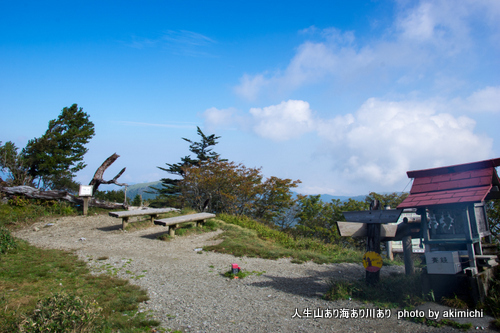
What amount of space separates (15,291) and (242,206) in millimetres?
12028

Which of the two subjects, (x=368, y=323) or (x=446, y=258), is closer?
(x=368, y=323)

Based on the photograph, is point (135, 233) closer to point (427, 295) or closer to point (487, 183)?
point (427, 295)

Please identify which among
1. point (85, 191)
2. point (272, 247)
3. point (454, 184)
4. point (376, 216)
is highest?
point (85, 191)

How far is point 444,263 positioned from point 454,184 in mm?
1362

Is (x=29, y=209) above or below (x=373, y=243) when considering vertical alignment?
above

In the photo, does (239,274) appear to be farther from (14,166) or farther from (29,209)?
(14,166)

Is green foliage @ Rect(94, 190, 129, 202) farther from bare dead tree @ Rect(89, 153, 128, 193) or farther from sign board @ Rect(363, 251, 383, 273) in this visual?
sign board @ Rect(363, 251, 383, 273)

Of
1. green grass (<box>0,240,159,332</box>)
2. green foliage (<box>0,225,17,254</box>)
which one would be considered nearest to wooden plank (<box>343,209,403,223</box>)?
green grass (<box>0,240,159,332</box>)

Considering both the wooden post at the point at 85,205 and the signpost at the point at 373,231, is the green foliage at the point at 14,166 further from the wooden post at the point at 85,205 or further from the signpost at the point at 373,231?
the signpost at the point at 373,231

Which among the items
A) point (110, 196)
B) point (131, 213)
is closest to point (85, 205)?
point (131, 213)

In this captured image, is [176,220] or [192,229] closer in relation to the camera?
[176,220]

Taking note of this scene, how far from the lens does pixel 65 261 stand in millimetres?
6902

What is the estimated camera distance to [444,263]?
177 inches

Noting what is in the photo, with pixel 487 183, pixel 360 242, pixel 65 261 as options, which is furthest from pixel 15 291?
pixel 360 242
